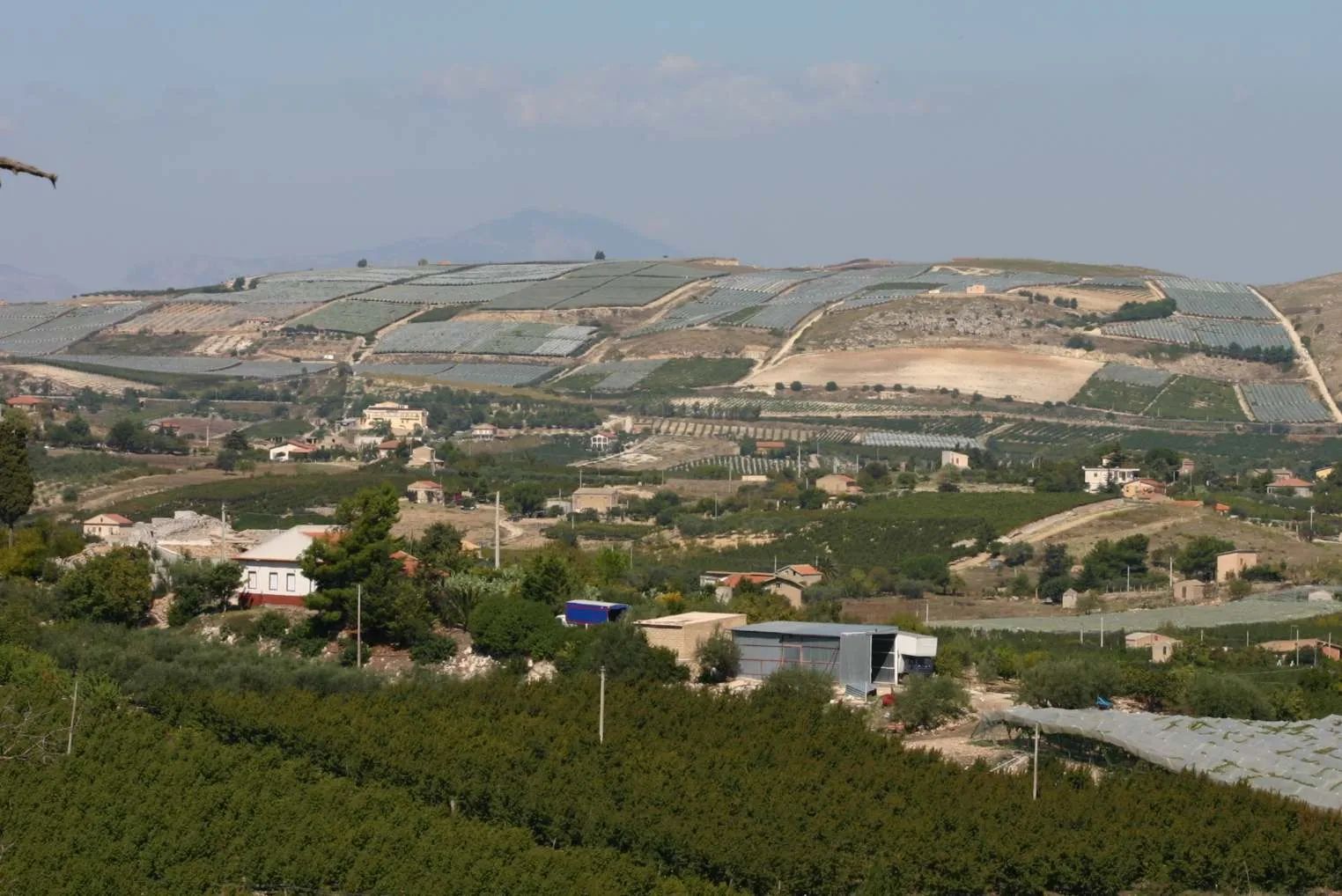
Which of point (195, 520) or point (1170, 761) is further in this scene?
point (195, 520)

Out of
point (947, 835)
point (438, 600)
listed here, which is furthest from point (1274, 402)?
point (947, 835)

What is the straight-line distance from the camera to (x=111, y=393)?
109 meters

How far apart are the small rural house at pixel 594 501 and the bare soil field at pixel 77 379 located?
45.6 meters

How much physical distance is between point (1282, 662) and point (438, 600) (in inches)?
650

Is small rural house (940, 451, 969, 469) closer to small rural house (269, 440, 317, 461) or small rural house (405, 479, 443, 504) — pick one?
small rural house (405, 479, 443, 504)

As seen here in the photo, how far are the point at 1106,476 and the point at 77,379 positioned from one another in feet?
199

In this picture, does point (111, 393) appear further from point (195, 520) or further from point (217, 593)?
point (217, 593)

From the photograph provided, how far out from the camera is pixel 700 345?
12031 centimetres

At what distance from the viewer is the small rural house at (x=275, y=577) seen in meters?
41.6

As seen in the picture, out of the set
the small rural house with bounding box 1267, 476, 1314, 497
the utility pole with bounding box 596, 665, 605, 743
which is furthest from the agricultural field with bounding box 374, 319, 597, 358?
the utility pole with bounding box 596, 665, 605, 743

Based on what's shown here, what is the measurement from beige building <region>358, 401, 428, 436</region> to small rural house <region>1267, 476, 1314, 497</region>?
39864 mm

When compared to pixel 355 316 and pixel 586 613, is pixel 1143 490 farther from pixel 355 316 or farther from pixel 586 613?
pixel 355 316

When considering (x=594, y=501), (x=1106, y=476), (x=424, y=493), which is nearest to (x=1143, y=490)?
(x=1106, y=476)

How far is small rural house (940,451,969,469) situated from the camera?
3290 inches
